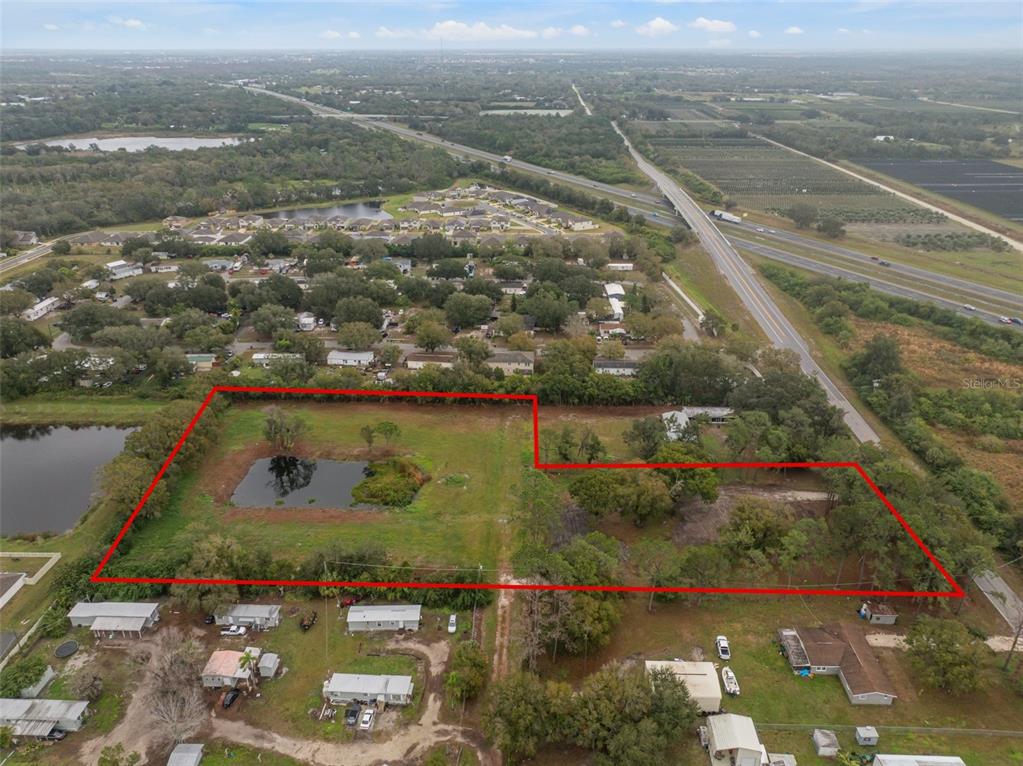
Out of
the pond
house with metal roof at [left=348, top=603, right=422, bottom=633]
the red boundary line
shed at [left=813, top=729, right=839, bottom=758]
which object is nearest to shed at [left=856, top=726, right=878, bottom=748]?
shed at [left=813, top=729, right=839, bottom=758]

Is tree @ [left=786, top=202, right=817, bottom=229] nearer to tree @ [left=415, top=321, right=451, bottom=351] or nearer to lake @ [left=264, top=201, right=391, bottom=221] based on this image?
lake @ [left=264, top=201, right=391, bottom=221]

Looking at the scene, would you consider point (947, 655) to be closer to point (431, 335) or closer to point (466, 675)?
point (466, 675)

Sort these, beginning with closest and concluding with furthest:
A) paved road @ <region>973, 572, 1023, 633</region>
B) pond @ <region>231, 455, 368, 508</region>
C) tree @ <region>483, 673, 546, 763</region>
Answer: tree @ <region>483, 673, 546, 763</region> < paved road @ <region>973, 572, 1023, 633</region> < pond @ <region>231, 455, 368, 508</region>

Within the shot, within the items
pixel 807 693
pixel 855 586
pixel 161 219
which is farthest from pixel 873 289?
pixel 161 219

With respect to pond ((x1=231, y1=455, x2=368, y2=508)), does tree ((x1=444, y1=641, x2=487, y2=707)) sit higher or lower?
higher

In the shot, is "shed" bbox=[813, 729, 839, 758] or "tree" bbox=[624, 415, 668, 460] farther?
"tree" bbox=[624, 415, 668, 460]

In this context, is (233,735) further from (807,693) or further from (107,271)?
(107,271)
